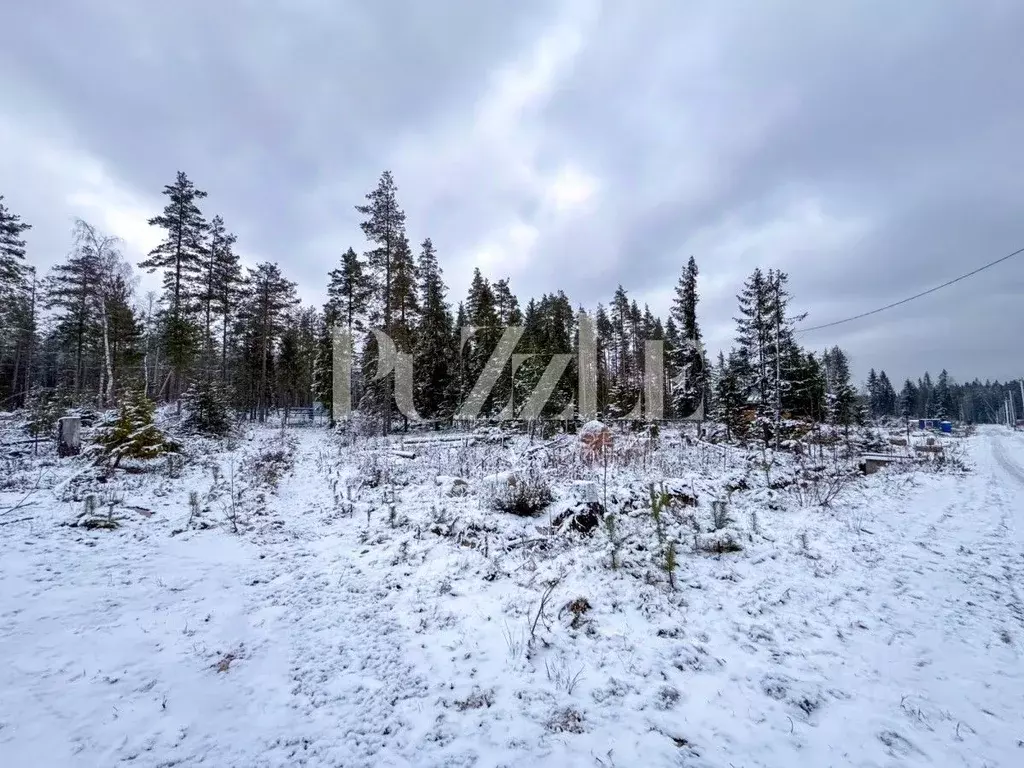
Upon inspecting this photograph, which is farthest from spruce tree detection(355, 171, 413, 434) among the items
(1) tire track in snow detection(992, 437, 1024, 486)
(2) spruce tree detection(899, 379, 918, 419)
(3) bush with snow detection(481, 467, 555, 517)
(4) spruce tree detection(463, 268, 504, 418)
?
(2) spruce tree detection(899, 379, 918, 419)

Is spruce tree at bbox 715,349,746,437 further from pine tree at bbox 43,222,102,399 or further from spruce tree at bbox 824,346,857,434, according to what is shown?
pine tree at bbox 43,222,102,399

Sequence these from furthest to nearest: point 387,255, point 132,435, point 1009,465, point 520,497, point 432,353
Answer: point 432,353 → point 387,255 → point 1009,465 → point 132,435 → point 520,497

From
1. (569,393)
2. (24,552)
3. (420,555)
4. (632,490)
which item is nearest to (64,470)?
(24,552)

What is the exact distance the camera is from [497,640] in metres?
4.02

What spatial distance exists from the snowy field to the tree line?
15098 mm

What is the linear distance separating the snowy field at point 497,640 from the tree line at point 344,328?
15098 mm

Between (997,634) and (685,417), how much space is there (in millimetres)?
32922

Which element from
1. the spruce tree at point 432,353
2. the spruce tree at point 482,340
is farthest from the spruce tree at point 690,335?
the spruce tree at point 432,353

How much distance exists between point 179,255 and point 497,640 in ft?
87.1

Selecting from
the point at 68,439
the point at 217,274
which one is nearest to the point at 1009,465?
the point at 68,439

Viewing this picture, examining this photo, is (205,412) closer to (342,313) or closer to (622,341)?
(342,313)

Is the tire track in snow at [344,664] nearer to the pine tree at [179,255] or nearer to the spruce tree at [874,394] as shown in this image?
the pine tree at [179,255]

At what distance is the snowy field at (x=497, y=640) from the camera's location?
275cm

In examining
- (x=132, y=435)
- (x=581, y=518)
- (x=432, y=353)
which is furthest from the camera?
(x=432, y=353)
